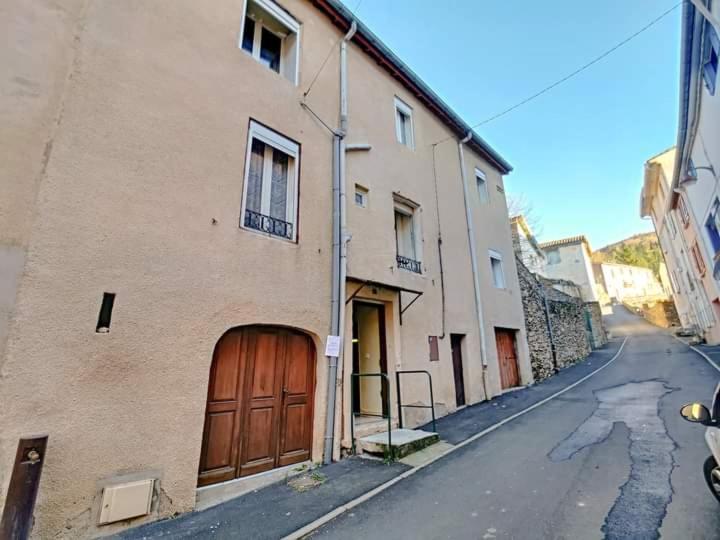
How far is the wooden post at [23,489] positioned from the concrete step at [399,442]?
4.21 m

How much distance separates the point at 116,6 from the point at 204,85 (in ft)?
4.32

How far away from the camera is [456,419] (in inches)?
309

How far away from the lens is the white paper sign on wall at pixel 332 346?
18.8 feet

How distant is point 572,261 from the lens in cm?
3403

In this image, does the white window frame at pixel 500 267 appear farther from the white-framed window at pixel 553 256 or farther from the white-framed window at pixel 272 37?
the white-framed window at pixel 553 256

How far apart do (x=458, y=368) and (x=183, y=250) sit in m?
7.74

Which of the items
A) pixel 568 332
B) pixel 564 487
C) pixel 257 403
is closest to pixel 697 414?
pixel 564 487

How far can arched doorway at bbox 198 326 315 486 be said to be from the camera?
15.1 feet

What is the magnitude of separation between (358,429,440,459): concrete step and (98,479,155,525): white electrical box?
10.7 feet

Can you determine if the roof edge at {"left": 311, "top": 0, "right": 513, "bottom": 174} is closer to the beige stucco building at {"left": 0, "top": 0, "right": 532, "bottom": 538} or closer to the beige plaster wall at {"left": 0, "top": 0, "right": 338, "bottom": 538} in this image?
the beige stucco building at {"left": 0, "top": 0, "right": 532, "bottom": 538}

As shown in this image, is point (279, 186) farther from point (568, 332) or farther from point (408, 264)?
point (568, 332)

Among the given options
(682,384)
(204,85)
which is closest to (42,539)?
(204,85)

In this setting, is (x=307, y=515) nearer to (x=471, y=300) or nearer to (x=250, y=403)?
(x=250, y=403)

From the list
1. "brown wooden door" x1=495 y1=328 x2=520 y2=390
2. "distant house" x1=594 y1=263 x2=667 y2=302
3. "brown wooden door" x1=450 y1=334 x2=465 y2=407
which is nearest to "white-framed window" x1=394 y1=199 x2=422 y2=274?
"brown wooden door" x1=450 y1=334 x2=465 y2=407
